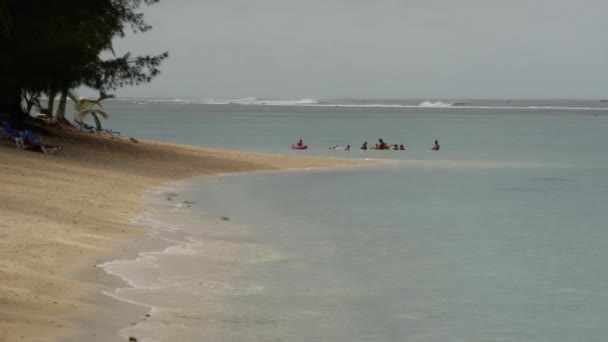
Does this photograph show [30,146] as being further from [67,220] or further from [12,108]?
[67,220]

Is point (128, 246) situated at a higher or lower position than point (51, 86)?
lower

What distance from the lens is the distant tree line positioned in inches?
1305

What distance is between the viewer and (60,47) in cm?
3275

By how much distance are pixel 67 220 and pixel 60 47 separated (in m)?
14.6

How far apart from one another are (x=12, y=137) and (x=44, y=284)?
20455 millimetres

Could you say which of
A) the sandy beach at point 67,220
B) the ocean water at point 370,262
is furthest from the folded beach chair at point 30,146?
the ocean water at point 370,262

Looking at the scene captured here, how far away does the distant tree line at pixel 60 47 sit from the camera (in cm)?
3316

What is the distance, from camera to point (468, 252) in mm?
19797

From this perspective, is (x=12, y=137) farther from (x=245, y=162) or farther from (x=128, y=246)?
(x=128, y=246)

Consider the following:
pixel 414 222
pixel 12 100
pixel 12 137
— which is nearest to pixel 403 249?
pixel 414 222

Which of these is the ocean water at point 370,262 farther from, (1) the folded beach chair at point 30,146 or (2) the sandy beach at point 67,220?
(1) the folded beach chair at point 30,146

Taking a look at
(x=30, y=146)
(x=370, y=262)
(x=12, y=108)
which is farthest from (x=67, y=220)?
(x=12, y=108)

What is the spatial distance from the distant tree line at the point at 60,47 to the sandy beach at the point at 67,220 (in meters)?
2.44

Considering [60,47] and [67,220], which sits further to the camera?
[60,47]
